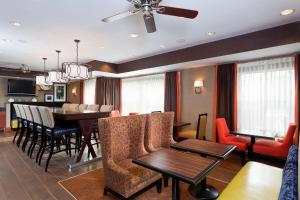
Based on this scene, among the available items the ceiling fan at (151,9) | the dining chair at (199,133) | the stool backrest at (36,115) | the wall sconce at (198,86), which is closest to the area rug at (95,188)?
the dining chair at (199,133)

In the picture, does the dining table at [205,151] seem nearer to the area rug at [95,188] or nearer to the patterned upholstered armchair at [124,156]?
the area rug at [95,188]

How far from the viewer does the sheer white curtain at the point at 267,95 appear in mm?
3541

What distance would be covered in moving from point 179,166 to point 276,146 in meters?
2.56

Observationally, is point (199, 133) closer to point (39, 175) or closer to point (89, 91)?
point (39, 175)

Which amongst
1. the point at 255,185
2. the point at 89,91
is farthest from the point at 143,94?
the point at 255,185

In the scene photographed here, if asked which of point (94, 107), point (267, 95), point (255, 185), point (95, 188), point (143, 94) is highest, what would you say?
point (143, 94)

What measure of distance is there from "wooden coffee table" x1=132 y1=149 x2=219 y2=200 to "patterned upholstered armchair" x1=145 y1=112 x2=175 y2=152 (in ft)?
2.37

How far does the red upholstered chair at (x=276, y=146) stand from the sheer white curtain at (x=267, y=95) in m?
0.52

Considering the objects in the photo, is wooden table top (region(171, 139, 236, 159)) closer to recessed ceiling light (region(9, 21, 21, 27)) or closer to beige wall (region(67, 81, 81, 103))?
recessed ceiling light (region(9, 21, 21, 27))

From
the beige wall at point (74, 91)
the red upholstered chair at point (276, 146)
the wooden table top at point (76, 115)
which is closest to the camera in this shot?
the red upholstered chair at point (276, 146)

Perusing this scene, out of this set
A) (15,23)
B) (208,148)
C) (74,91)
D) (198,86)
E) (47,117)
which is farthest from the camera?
(74,91)

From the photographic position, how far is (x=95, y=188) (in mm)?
2521

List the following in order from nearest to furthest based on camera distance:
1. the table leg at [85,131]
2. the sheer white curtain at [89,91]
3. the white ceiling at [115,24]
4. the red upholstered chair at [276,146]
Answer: the white ceiling at [115,24] < the red upholstered chair at [276,146] < the table leg at [85,131] < the sheer white curtain at [89,91]

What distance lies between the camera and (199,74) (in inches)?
192
